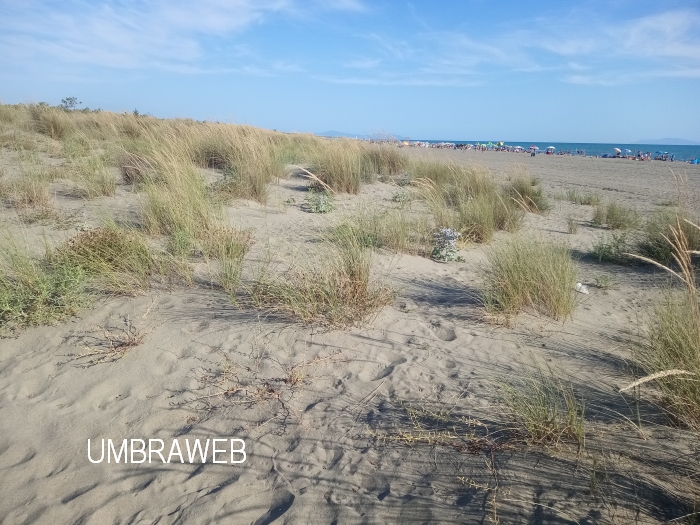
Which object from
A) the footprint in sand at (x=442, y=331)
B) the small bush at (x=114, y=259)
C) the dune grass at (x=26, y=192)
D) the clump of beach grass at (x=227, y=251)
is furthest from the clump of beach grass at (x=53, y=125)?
the footprint in sand at (x=442, y=331)

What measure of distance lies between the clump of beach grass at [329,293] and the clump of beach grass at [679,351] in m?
1.83

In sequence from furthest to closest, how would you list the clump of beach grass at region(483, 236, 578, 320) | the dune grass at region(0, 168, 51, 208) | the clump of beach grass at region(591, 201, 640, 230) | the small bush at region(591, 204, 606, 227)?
the small bush at region(591, 204, 606, 227)
the clump of beach grass at region(591, 201, 640, 230)
the dune grass at region(0, 168, 51, 208)
the clump of beach grass at region(483, 236, 578, 320)

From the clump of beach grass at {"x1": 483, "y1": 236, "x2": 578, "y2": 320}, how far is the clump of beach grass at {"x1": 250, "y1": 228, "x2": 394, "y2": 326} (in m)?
0.90

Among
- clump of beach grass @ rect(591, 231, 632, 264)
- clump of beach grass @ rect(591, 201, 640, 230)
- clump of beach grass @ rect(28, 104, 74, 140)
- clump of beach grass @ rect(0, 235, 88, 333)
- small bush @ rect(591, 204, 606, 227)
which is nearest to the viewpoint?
clump of beach grass @ rect(0, 235, 88, 333)

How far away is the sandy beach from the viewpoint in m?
1.94

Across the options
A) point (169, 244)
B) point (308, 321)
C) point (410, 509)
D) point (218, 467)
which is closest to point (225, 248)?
point (169, 244)

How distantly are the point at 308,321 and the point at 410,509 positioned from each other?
1696mm

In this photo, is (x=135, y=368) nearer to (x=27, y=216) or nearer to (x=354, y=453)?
(x=354, y=453)

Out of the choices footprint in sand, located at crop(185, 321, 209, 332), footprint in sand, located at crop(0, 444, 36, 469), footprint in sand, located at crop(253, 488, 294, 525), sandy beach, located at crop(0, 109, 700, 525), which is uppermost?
footprint in sand, located at crop(185, 321, 209, 332)

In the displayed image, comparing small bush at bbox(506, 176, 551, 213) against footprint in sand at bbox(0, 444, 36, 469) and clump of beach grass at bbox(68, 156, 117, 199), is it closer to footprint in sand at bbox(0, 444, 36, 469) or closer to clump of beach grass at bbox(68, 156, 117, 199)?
clump of beach grass at bbox(68, 156, 117, 199)

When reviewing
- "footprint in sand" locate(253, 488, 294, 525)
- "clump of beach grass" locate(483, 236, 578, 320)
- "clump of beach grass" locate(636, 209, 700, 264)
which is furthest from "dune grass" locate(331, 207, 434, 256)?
"footprint in sand" locate(253, 488, 294, 525)

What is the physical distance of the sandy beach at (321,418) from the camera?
1.94m

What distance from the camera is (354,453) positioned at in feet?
7.38

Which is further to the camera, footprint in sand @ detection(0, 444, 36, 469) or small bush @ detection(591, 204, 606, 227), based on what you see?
small bush @ detection(591, 204, 606, 227)
